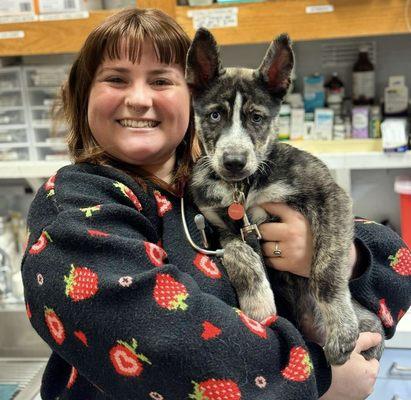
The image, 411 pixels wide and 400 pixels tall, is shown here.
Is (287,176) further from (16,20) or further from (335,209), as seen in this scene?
(16,20)

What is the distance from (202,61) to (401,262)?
2.30 feet

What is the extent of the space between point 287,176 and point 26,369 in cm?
145

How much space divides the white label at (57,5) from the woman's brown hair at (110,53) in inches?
34.8

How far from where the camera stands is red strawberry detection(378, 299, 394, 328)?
120 centimetres

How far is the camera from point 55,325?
0.82 m

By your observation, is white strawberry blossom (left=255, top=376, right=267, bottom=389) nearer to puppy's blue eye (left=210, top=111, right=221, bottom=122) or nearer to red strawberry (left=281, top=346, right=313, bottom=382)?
red strawberry (left=281, top=346, right=313, bottom=382)

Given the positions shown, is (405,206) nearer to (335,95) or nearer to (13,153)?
(335,95)

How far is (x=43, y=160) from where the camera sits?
2.33 metres

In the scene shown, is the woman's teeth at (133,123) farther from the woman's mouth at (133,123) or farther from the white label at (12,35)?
the white label at (12,35)

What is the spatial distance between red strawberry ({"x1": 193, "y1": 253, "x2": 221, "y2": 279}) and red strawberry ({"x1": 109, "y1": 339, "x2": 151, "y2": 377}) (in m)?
0.28

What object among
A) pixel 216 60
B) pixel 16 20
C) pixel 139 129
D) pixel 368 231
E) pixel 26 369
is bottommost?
pixel 26 369

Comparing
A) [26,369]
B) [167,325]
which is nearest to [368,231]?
[167,325]

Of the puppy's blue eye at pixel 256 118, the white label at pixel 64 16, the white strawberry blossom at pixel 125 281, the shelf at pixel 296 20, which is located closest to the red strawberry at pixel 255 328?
the white strawberry blossom at pixel 125 281

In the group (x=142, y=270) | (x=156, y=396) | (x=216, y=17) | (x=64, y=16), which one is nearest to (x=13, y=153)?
(x=64, y=16)
